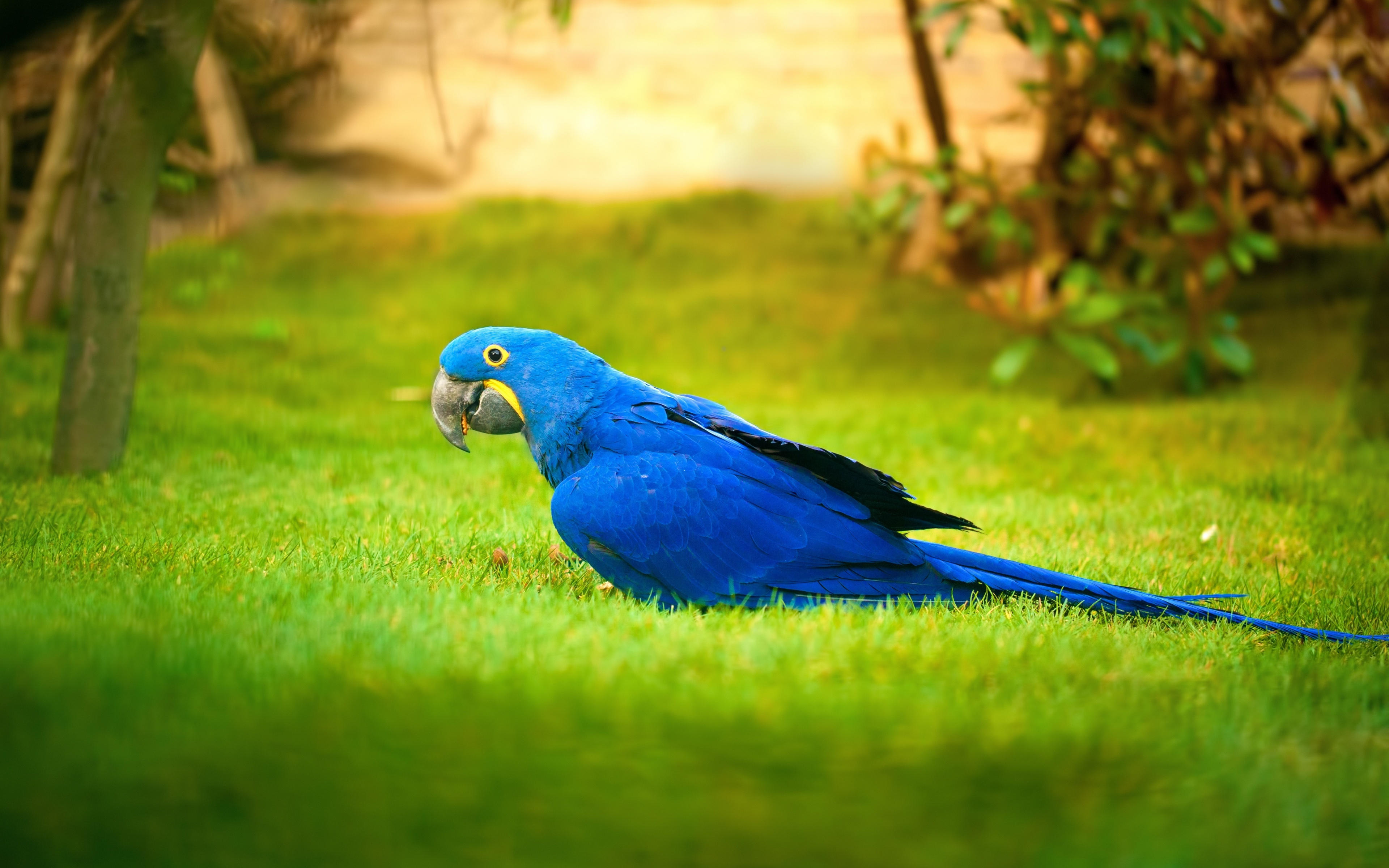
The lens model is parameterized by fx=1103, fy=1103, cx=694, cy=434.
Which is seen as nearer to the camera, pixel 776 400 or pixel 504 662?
pixel 504 662

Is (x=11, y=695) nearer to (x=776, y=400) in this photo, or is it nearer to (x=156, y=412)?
(x=156, y=412)

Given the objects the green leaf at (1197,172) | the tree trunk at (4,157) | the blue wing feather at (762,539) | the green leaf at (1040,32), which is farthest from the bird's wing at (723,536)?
the tree trunk at (4,157)

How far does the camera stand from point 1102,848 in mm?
1617

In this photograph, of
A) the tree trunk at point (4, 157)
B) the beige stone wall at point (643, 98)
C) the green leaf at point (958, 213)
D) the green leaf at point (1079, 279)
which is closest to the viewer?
the green leaf at point (1079, 279)

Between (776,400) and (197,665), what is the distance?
4.82 metres

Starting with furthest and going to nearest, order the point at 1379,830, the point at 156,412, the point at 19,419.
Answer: the point at 156,412 < the point at 19,419 < the point at 1379,830

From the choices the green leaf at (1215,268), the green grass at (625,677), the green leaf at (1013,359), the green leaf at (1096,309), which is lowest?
the green grass at (625,677)

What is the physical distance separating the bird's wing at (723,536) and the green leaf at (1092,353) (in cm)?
327

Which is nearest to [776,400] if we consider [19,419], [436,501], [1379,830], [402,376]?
[402,376]

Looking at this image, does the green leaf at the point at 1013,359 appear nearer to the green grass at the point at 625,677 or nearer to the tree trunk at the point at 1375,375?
the green grass at the point at 625,677

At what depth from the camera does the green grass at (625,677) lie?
164cm

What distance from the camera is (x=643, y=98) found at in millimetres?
9008

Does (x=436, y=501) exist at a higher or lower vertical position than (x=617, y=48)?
lower

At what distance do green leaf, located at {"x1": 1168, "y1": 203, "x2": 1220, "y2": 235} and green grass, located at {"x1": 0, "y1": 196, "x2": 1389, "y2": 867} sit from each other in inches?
45.6
